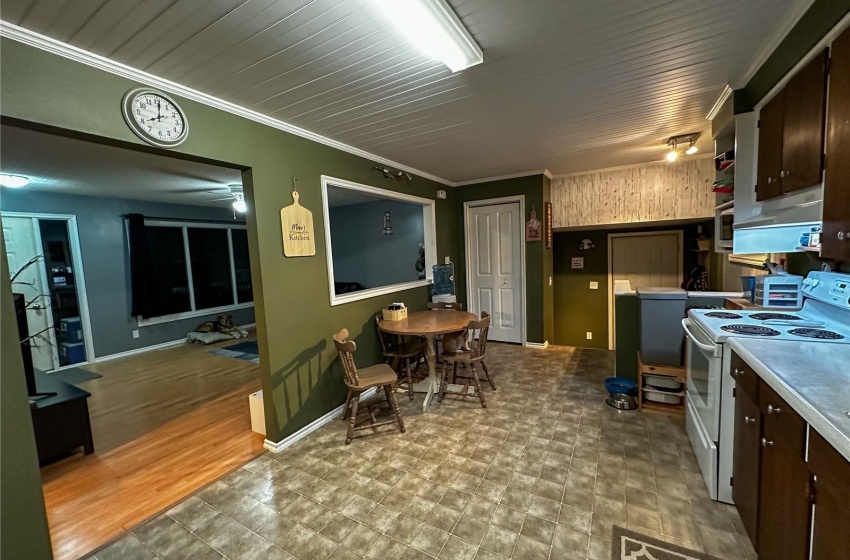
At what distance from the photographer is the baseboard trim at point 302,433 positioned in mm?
2537

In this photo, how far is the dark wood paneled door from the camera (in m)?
1.07

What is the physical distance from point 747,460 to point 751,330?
65cm

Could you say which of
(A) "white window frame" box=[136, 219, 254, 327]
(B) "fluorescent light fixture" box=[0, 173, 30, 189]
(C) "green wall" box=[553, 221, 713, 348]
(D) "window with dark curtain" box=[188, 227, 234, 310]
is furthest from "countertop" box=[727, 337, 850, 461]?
(D) "window with dark curtain" box=[188, 227, 234, 310]

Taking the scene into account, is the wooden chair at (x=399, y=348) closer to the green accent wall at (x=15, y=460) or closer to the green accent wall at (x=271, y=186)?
the green accent wall at (x=271, y=186)

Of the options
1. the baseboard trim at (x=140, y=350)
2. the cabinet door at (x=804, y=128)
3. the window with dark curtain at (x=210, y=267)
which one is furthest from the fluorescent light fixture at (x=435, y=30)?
the window with dark curtain at (x=210, y=267)

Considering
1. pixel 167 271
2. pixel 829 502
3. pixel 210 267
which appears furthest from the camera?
pixel 210 267

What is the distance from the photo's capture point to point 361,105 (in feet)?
7.76

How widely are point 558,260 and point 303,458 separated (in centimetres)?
458

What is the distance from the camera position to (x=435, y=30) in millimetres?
1491

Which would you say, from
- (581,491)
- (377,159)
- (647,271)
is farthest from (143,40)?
(647,271)

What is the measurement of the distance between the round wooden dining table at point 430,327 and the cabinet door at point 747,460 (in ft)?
6.12

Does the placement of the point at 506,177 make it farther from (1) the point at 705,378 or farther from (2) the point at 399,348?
(1) the point at 705,378

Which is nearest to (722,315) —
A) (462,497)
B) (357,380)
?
(462,497)

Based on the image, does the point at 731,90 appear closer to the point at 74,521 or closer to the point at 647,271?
the point at 647,271
